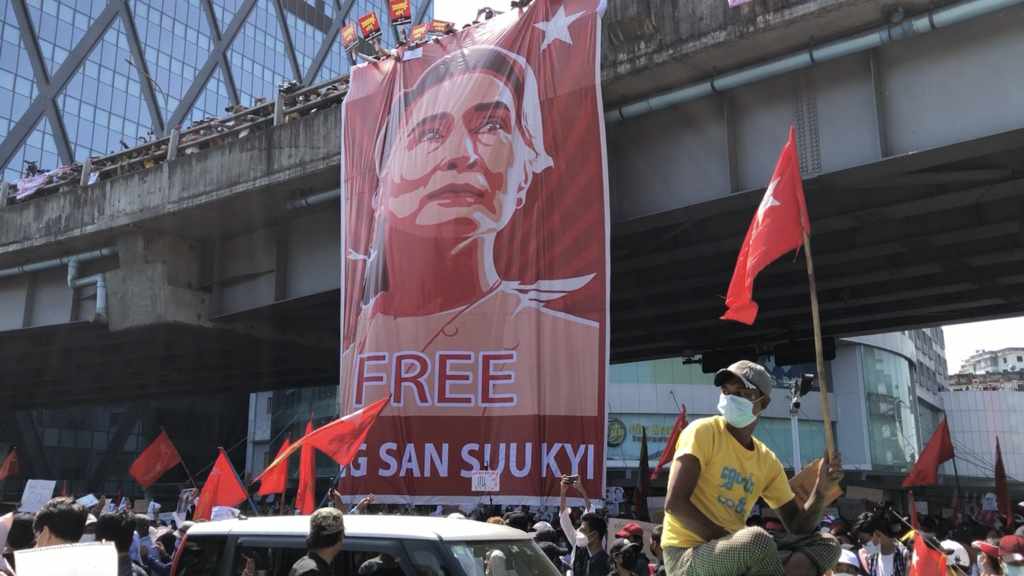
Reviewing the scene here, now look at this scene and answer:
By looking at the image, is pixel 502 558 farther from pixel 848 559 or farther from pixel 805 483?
pixel 848 559

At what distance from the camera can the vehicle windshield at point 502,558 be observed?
4.91 m

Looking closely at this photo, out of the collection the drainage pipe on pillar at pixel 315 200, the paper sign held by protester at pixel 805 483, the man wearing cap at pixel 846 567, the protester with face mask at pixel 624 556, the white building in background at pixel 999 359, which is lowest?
the man wearing cap at pixel 846 567

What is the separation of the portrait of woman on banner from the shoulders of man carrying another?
725 cm

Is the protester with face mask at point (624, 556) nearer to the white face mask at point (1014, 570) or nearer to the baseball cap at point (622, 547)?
the baseball cap at point (622, 547)

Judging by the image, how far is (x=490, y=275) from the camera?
37.4 ft

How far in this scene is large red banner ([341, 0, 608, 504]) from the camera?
10.7 metres

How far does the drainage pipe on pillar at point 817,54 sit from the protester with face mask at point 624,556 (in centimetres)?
651

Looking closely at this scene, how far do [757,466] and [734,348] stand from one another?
18.0 metres

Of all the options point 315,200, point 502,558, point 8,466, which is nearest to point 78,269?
point 315,200

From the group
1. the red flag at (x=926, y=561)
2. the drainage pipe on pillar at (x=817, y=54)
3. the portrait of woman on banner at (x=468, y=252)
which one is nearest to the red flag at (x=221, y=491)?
the portrait of woman on banner at (x=468, y=252)

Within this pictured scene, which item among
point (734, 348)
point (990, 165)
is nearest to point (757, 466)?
point (990, 165)

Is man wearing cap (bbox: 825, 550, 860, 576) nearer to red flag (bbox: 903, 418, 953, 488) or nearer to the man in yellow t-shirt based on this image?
the man in yellow t-shirt

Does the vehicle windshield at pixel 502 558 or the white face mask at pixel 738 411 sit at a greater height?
the white face mask at pixel 738 411

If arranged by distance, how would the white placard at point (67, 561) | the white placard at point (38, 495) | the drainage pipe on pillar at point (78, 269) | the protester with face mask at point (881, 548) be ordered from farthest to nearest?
the white placard at point (38, 495), the drainage pipe on pillar at point (78, 269), the protester with face mask at point (881, 548), the white placard at point (67, 561)
